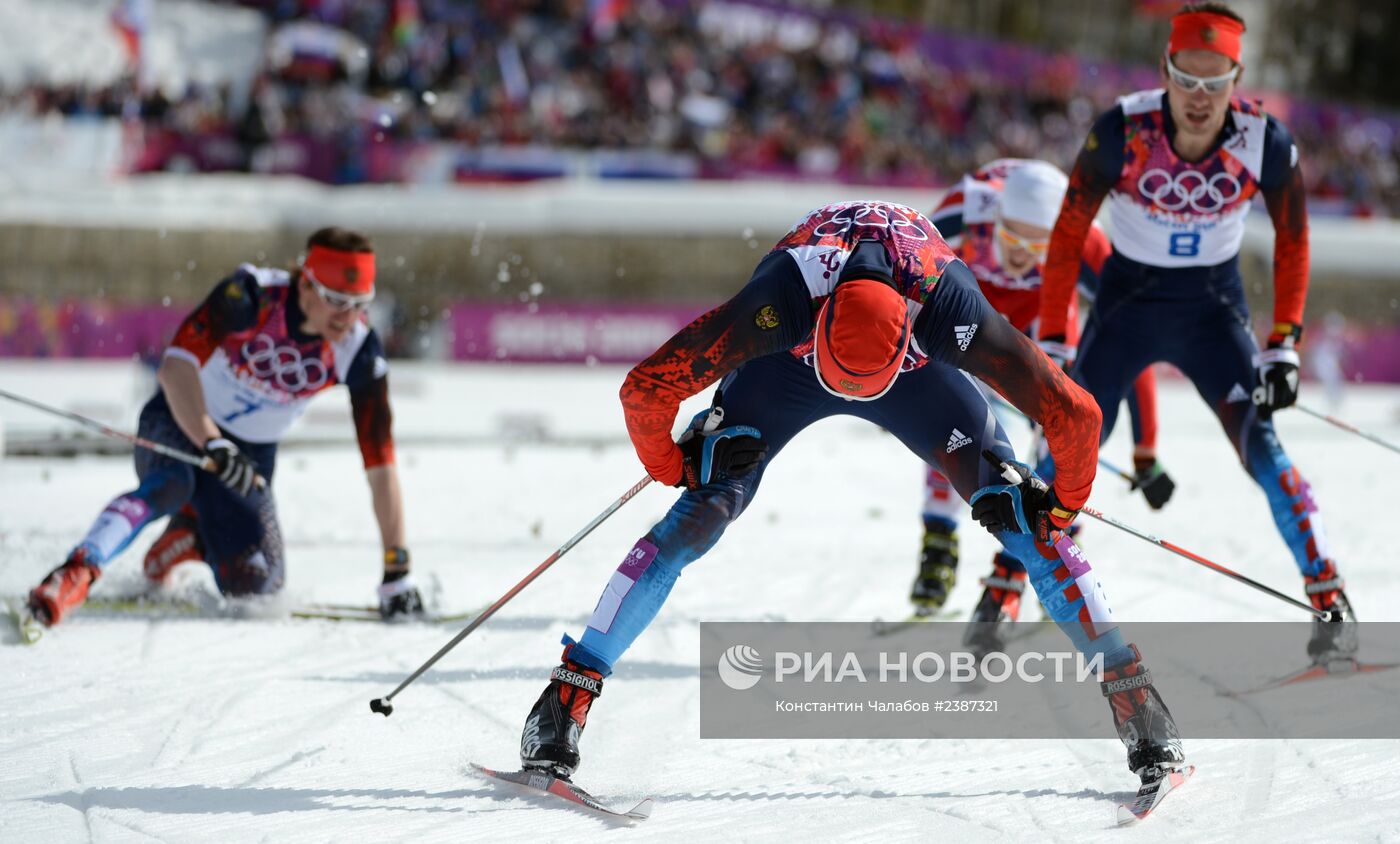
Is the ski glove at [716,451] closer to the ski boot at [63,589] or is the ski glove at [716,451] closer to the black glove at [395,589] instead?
the black glove at [395,589]

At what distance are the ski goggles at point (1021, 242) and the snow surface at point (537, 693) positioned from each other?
5.37 ft

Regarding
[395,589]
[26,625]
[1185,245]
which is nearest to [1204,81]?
[1185,245]

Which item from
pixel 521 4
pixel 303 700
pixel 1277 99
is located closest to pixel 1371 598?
pixel 303 700

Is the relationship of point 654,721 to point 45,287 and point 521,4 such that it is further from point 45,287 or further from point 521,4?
point 521,4

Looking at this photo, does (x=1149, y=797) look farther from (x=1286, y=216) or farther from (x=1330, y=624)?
(x=1286, y=216)

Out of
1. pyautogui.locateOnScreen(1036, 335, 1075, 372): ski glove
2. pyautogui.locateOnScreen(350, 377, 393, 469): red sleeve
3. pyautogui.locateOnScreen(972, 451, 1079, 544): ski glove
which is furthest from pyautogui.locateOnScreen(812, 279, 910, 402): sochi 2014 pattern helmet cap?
pyautogui.locateOnScreen(350, 377, 393, 469): red sleeve

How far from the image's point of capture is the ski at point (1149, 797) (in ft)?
11.9

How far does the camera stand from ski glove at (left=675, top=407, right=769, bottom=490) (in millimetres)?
3859

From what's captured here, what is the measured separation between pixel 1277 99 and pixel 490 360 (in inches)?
801

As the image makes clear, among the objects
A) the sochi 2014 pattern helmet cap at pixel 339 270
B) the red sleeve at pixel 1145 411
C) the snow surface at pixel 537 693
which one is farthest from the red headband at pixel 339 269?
the red sleeve at pixel 1145 411

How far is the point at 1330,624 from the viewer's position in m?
4.82

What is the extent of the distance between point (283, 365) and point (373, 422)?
468 millimetres

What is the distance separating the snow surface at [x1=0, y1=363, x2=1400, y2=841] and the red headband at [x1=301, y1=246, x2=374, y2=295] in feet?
4.70

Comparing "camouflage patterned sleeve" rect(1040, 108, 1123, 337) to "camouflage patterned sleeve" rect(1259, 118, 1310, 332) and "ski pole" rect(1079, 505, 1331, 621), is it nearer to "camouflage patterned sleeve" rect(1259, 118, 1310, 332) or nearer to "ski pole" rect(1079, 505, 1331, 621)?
"camouflage patterned sleeve" rect(1259, 118, 1310, 332)
